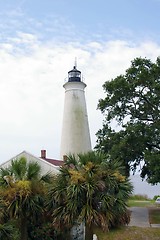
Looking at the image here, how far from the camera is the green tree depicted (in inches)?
1144

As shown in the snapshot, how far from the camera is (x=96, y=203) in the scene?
17422 mm

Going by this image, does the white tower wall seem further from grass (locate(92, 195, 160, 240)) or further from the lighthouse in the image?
grass (locate(92, 195, 160, 240))

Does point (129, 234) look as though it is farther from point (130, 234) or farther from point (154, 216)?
point (154, 216)

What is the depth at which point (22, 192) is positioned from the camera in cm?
1825

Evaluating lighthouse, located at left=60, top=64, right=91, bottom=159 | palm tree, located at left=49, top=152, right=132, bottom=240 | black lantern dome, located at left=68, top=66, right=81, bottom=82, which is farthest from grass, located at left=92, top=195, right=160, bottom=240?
black lantern dome, located at left=68, top=66, right=81, bottom=82

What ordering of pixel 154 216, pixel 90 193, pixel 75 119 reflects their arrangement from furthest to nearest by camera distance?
pixel 75 119 → pixel 154 216 → pixel 90 193

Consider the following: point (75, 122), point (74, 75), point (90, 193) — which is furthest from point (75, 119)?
point (90, 193)

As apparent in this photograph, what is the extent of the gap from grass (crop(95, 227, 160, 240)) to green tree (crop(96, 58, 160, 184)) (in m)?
5.85

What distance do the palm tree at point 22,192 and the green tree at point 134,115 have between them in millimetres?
10024

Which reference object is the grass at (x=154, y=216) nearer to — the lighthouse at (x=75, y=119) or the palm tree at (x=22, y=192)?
the lighthouse at (x=75, y=119)

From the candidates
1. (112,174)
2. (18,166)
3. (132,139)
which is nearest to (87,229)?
(112,174)

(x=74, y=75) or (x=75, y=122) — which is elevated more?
(x=74, y=75)

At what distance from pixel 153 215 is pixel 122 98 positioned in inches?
342

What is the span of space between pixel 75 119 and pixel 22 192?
19.7 meters
